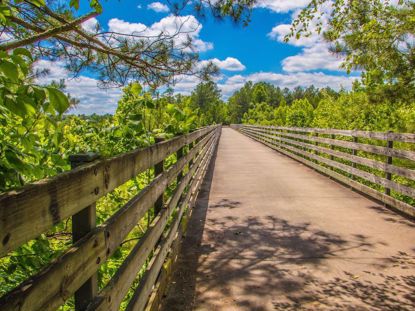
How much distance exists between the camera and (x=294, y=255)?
4.75 meters

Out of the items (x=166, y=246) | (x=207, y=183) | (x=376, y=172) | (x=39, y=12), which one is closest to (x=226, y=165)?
(x=207, y=183)

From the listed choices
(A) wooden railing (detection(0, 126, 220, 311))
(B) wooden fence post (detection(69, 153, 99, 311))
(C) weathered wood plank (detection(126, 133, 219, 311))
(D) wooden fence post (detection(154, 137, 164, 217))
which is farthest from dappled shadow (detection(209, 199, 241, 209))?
(B) wooden fence post (detection(69, 153, 99, 311))

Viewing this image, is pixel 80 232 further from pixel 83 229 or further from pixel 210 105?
pixel 210 105

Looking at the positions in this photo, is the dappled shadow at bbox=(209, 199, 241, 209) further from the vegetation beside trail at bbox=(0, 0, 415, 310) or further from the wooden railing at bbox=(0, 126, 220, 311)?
the wooden railing at bbox=(0, 126, 220, 311)

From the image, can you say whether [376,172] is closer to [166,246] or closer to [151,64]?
[151,64]

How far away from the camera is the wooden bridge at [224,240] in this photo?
1362 millimetres

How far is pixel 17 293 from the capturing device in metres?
1.10

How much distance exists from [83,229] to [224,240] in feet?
12.6

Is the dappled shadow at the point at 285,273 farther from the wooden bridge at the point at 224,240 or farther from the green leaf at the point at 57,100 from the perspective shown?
the green leaf at the point at 57,100

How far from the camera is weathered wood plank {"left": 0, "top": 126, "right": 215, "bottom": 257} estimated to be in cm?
107

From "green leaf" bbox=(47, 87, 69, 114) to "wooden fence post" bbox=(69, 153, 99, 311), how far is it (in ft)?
1.23

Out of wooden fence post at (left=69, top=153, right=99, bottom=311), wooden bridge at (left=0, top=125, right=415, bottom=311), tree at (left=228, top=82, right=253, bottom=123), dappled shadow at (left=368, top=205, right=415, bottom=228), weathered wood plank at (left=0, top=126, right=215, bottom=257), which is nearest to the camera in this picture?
weathered wood plank at (left=0, top=126, right=215, bottom=257)

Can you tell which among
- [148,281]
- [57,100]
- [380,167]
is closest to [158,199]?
[148,281]

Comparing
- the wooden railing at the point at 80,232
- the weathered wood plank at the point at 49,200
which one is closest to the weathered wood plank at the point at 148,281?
the wooden railing at the point at 80,232
